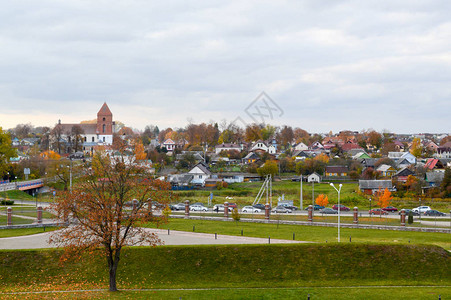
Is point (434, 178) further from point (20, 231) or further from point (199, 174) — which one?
point (20, 231)

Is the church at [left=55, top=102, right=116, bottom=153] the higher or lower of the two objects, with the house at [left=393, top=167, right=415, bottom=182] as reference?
higher

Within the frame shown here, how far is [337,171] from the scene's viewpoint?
94.3 metres

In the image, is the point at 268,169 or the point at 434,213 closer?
the point at 434,213

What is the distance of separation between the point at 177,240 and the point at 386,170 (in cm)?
6511

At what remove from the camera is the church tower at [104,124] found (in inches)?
6083

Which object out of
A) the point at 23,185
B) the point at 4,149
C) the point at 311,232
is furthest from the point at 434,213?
the point at 4,149

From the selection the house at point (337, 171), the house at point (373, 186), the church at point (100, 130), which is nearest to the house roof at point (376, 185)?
the house at point (373, 186)

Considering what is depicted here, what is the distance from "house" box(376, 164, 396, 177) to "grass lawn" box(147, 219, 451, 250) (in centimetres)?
4995

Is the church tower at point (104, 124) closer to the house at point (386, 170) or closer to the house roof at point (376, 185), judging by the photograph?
the house at point (386, 170)

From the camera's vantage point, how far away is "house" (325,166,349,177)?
93.9 m

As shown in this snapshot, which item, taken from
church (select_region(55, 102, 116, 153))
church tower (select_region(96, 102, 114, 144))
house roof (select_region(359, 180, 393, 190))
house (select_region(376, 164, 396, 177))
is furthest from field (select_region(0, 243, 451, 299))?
church tower (select_region(96, 102, 114, 144))

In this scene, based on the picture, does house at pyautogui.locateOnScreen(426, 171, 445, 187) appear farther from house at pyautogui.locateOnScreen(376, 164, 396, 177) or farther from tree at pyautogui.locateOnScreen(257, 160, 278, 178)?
tree at pyautogui.locateOnScreen(257, 160, 278, 178)

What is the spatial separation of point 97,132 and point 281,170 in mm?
79017

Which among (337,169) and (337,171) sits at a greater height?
(337,169)
